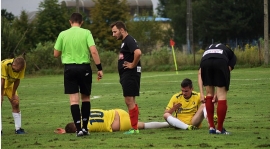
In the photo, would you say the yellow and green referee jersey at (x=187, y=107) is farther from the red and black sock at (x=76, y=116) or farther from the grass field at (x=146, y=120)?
the red and black sock at (x=76, y=116)

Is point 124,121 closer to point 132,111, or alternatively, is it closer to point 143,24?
point 132,111

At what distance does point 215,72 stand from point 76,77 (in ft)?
7.76

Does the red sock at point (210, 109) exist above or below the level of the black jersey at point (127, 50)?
below

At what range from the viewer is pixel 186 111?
14.2 m

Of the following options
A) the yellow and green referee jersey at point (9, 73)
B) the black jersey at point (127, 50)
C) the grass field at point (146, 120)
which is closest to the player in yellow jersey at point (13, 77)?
the yellow and green referee jersey at point (9, 73)

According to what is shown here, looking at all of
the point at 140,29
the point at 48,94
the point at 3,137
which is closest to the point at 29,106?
the point at 48,94

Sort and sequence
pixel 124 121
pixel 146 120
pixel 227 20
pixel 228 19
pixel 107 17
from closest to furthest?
pixel 124 121
pixel 146 120
pixel 107 17
pixel 228 19
pixel 227 20

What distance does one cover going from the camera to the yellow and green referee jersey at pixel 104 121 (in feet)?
46.5

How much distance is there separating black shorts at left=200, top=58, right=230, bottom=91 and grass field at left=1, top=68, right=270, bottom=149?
2.79ft

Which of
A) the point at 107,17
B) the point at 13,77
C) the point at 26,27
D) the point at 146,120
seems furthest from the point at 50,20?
the point at 13,77

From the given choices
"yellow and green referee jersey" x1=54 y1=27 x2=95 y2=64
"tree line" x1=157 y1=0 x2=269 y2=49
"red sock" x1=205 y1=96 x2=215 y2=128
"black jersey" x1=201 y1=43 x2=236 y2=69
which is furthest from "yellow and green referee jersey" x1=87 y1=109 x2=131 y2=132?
"tree line" x1=157 y1=0 x2=269 y2=49

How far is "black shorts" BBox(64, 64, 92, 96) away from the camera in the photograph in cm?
1334

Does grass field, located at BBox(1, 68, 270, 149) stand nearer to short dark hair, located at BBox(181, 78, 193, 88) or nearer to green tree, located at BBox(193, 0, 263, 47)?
short dark hair, located at BBox(181, 78, 193, 88)

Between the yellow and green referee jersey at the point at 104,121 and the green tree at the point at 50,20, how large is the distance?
159 ft
